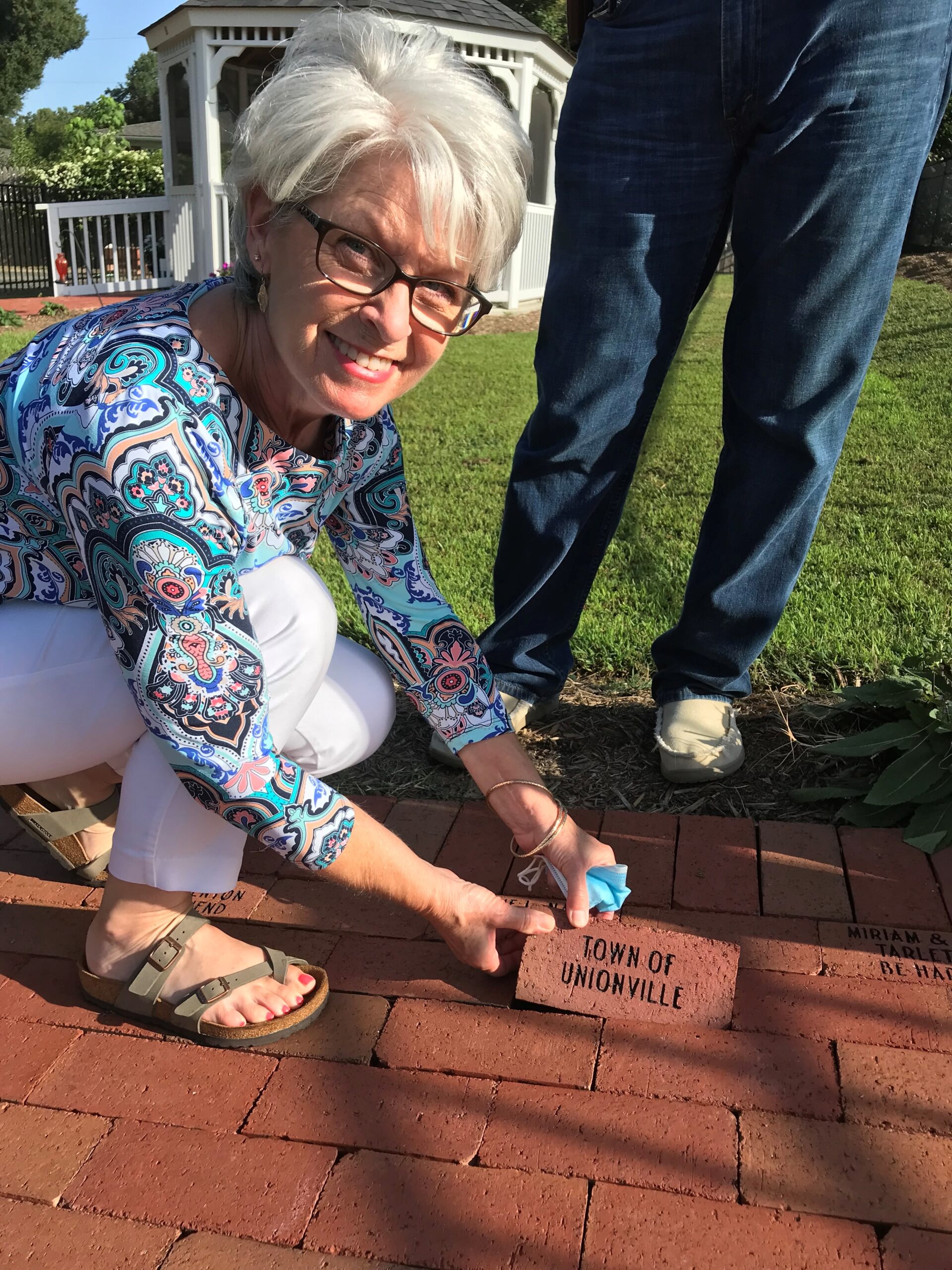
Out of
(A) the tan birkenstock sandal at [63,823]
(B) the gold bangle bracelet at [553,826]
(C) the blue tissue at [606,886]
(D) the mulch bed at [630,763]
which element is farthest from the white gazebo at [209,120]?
(C) the blue tissue at [606,886]

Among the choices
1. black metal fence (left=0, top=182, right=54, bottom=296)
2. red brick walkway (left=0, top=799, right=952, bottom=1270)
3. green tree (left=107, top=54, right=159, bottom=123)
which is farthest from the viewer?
green tree (left=107, top=54, right=159, bottom=123)

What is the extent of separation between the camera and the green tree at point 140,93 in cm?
5906

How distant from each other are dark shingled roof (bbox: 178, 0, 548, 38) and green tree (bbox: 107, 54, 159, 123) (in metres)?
47.9

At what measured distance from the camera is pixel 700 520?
4238mm

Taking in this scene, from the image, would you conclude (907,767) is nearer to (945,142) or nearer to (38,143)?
(945,142)

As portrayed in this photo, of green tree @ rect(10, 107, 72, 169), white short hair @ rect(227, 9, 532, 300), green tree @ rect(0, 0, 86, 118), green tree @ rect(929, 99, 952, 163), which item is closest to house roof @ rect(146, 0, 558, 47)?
green tree @ rect(929, 99, 952, 163)

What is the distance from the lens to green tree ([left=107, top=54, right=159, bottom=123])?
194ft

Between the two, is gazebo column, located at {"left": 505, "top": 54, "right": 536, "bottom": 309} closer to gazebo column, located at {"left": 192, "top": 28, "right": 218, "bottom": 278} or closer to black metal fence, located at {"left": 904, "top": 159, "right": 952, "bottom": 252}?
gazebo column, located at {"left": 192, "top": 28, "right": 218, "bottom": 278}

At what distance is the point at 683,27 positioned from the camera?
7.04ft

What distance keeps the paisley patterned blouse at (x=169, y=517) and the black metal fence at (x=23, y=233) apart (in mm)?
19377

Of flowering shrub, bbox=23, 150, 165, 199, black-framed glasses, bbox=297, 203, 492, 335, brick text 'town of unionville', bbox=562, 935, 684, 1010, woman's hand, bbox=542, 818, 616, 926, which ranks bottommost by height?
flowering shrub, bbox=23, 150, 165, 199

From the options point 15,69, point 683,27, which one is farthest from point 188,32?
point 15,69

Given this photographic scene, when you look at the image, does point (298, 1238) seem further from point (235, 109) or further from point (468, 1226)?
point (235, 109)

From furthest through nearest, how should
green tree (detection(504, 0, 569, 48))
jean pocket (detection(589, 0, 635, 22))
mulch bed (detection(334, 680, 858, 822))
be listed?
1. green tree (detection(504, 0, 569, 48))
2. mulch bed (detection(334, 680, 858, 822))
3. jean pocket (detection(589, 0, 635, 22))
